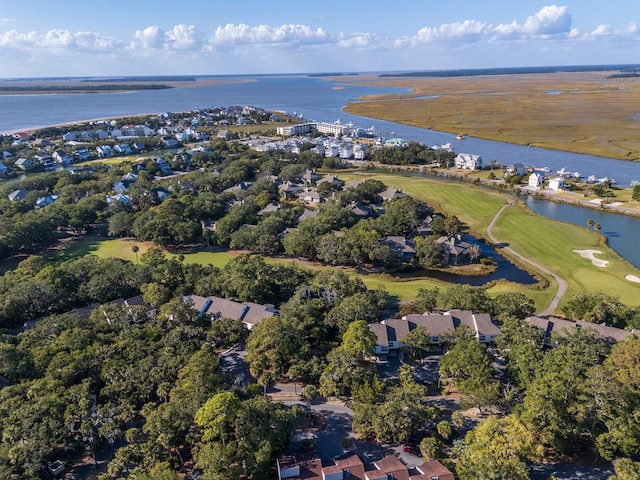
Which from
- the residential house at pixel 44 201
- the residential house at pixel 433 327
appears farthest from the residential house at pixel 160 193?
the residential house at pixel 433 327

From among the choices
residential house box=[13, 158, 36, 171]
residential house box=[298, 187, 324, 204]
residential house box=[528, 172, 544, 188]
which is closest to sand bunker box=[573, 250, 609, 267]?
residential house box=[528, 172, 544, 188]

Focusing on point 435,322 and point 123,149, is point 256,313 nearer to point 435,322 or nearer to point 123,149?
point 435,322

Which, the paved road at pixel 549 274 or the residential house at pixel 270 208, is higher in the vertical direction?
the residential house at pixel 270 208

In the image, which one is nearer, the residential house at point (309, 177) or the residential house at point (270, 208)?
the residential house at point (270, 208)

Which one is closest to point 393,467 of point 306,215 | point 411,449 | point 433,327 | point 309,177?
point 411,449

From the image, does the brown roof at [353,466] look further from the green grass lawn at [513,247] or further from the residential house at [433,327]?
the green grass lawn at [513,247]

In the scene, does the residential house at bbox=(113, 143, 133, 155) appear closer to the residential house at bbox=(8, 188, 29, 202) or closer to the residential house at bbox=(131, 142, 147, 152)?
the residential house at bbox=(131, 142, 147, 152)
